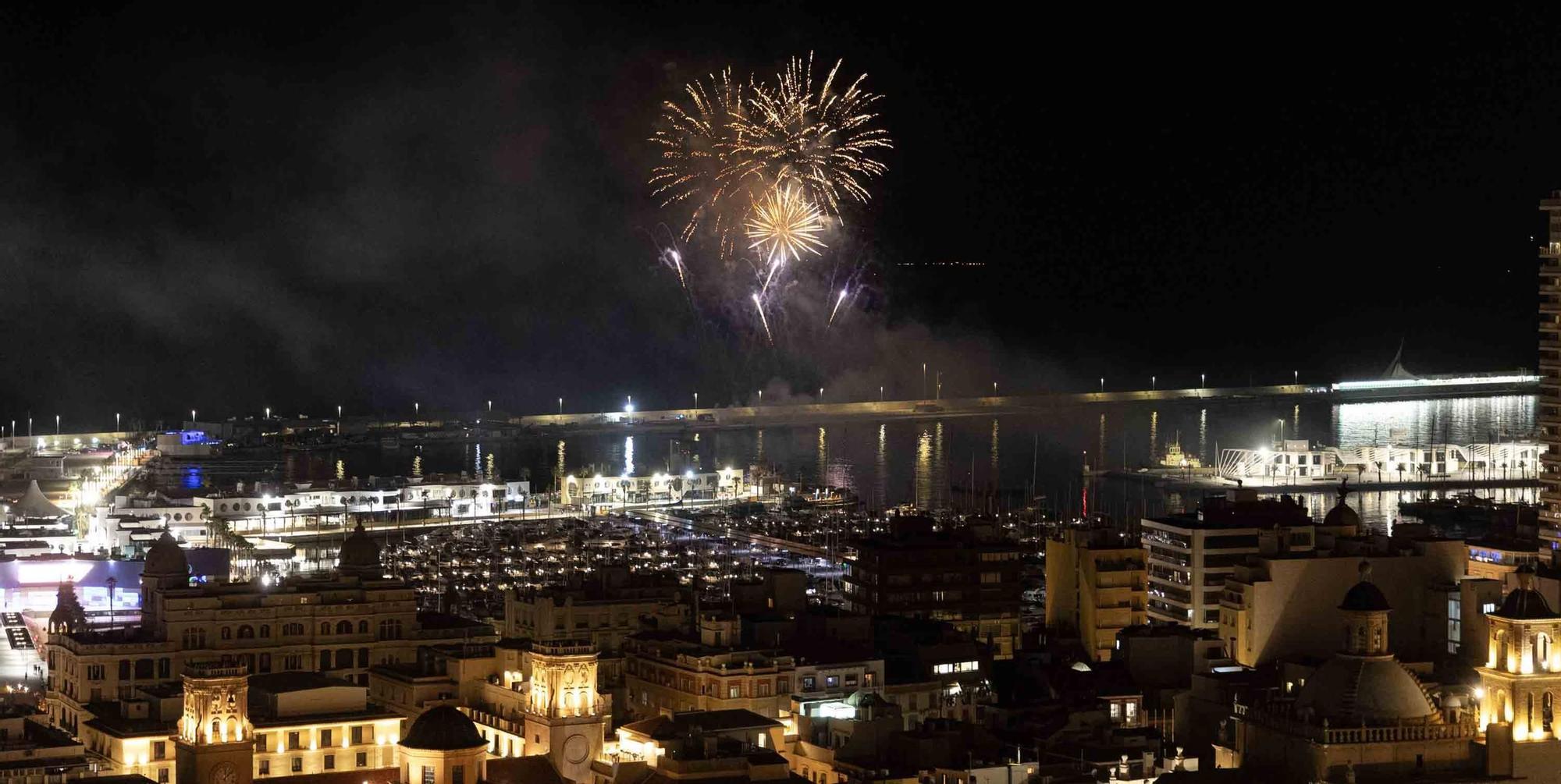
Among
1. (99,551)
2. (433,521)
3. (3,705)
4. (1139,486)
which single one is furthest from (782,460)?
(3,705)

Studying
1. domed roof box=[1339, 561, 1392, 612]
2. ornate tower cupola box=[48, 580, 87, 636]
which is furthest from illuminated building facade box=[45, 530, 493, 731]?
domed roof box=[1339, 561, 1392, 612]

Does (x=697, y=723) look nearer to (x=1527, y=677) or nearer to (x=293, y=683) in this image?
(x=293, y=683)

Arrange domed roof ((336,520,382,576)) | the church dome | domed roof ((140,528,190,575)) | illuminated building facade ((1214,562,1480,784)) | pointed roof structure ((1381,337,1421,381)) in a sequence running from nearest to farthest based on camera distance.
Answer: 1. illuminated building facade ((1214,562,1480,784))
2. the church dome
3. domed roof ((140,528,190,575))
4. domed roof ((336,520,382,576))
5. pointed roof structure ((1381,337,1421,381))

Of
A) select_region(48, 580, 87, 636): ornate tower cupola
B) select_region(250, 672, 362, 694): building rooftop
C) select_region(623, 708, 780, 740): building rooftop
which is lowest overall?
select_region(623, 708, 780, 740): building rooftop

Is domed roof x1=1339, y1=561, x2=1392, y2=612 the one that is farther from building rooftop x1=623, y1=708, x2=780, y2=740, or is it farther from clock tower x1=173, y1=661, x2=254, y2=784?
clock tower x1=173, y1=661, x2=254, y2=784

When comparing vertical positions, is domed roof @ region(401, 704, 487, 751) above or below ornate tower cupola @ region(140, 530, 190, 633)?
below

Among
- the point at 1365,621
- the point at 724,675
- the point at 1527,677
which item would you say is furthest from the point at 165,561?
the point at 1527,677

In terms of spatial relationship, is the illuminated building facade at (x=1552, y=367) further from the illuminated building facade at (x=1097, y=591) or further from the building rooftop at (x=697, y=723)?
the building rooftop at (x=697, y=723)
